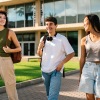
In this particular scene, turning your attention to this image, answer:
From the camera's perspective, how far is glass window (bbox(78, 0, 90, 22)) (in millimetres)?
31016

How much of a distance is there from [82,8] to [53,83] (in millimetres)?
26915

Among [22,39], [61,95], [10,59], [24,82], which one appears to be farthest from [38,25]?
[10,59]

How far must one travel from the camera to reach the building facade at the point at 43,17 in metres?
31.4

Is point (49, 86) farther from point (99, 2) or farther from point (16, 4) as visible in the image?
point (16, 4)

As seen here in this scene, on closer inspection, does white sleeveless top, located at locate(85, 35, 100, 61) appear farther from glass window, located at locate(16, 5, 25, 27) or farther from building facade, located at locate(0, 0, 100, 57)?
glass window, located at locate(16, 5, 25, 27)

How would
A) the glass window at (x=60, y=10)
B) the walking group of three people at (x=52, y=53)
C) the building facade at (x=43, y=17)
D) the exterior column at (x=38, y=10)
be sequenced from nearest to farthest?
1. the walking group of three people at (x=52, y=53)
2. the building facade at (x=43, y=17)
3. the glass window at (x=60, y=10)
4. the exterior column at (x=38, y=10)

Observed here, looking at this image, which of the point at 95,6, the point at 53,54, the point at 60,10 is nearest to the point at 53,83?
the point at 53,54

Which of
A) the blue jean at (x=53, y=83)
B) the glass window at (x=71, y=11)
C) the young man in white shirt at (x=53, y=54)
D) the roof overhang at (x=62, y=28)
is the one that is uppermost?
the glass window at (x=71, y=11)

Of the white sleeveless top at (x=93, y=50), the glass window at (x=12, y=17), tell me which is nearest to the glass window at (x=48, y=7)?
the glass window at (x=12, y=17)

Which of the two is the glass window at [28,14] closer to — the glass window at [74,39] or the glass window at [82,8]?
the glass window at [74,39]

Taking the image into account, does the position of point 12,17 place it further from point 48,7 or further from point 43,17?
point 48,7

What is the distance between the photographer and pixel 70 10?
106 ft

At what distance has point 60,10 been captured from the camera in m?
33.2

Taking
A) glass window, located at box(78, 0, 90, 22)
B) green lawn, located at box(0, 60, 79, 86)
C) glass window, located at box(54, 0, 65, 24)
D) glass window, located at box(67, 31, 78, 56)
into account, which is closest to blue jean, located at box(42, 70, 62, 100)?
green lawn, located at box(0, 60, 79, 86)
